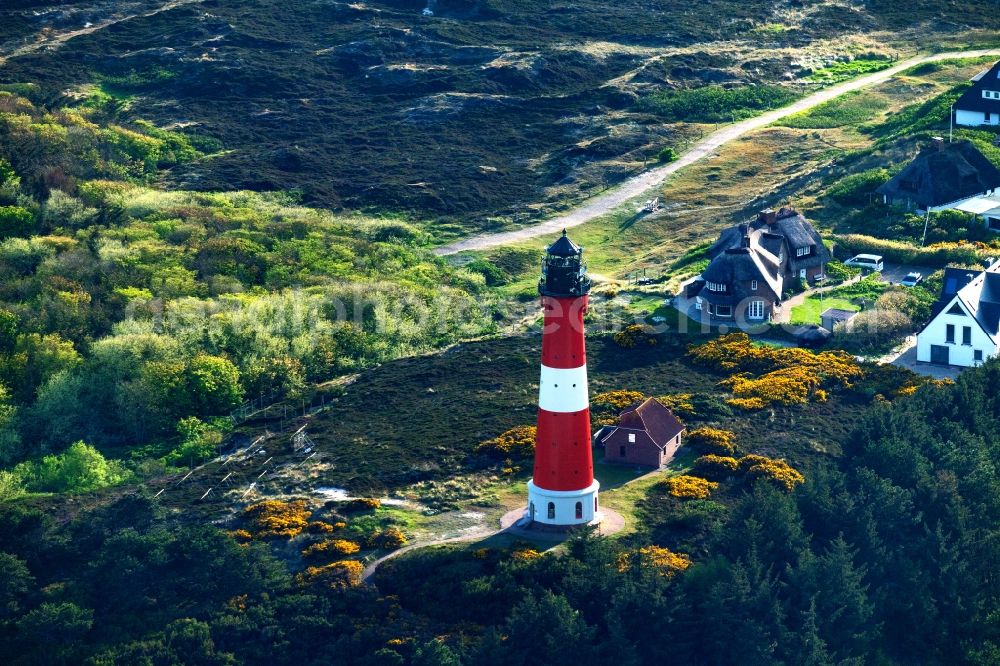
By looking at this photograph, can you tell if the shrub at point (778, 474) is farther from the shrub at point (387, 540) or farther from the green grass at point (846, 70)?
the green grass at point (846, 70)

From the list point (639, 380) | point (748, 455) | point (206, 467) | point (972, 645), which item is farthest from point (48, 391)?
point (972, 645)

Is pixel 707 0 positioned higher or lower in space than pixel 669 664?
higher

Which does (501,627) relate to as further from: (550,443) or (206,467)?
(206,467)

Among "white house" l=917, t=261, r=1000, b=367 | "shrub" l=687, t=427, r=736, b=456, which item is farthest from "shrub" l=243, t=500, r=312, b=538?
"white house" l=917, t=261, r=1000, b=367

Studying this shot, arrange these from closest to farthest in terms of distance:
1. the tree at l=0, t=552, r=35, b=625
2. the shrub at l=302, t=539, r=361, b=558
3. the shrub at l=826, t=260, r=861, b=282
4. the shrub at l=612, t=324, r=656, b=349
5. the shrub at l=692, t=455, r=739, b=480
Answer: the tree at l=0, t=552, r=35, b=625 < the shrub at l=302, t=539, r=361, b=558 < the shrub at l=692, t=455, r=739, b=480 < the shrub at l=612, t=324, r=656, b=349 < the shrub at l=826, t=260, r=861, b=282

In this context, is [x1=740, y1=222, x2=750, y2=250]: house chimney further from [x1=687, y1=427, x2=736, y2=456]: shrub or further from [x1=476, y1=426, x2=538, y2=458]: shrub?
[x1=476, y1=426, x2=538, y2=458]: shrub

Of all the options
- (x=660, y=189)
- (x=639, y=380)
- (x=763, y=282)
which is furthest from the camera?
(x=660, y=189)

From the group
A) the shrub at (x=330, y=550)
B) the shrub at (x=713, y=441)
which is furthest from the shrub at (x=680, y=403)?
the shrub at (x=330, y=550)
